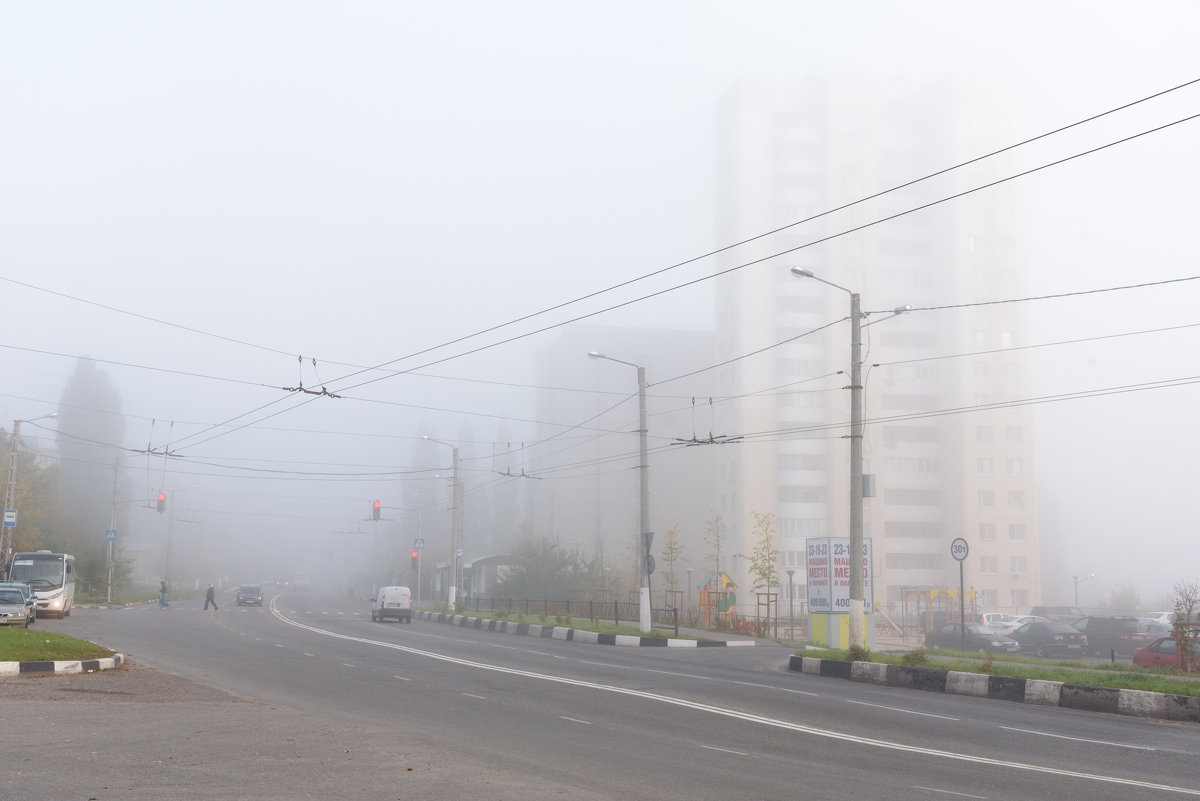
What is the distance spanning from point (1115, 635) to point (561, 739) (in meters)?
31.8

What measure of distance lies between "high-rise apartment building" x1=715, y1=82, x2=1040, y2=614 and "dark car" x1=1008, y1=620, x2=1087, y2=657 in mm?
49335

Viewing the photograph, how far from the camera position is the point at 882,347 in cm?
8838

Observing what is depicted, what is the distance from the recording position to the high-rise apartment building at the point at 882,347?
85.5 metres

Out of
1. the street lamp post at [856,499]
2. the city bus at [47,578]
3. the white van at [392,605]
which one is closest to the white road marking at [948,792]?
the street lamp post at [856,499]

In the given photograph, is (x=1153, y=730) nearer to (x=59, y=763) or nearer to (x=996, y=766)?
(x=996, y=766)

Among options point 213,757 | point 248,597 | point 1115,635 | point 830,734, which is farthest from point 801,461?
point 213,757

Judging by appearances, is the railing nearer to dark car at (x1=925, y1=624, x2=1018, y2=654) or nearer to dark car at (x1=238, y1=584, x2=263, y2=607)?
dark car at (x1=925, y1=624, x2=1018, y2=654)

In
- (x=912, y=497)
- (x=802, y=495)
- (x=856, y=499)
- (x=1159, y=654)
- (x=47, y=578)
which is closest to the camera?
(x=856, y=499)

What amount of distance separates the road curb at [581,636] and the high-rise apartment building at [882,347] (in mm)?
43314

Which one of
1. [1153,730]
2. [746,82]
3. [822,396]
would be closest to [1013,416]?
[822,396]

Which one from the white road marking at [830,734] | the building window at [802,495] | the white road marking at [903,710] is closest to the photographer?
the white road marking at [830,734]

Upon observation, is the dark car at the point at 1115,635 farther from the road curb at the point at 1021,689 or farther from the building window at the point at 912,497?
the building window at the point at 912,497

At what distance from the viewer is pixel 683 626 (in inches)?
A: 1666

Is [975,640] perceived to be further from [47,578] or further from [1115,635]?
[47,578]
